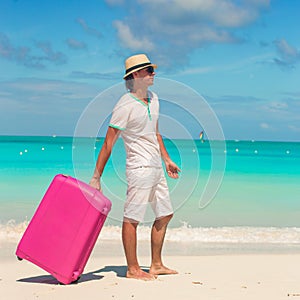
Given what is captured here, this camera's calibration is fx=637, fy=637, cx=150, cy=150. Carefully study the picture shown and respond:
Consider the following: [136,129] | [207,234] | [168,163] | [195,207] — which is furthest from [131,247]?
[195,207]

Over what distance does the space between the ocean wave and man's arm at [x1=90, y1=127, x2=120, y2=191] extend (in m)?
2.59

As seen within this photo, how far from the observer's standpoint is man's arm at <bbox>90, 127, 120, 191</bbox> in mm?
3949

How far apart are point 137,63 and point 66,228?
3.72 feet

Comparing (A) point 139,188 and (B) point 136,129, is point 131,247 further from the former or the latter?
(B) point 136,129

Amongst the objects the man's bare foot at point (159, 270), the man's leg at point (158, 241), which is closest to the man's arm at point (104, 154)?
the man's leg at point (158, 241)

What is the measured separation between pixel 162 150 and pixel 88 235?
829 mm

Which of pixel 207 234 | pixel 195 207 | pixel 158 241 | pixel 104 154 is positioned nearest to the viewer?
pixel 104 154

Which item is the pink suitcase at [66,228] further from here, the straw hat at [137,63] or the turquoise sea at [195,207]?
the straw hat at [137,63]

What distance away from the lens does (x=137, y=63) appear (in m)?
4.07

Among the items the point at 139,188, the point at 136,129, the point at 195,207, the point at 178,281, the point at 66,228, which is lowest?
the point at 178,281

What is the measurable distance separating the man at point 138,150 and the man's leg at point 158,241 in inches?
3.1

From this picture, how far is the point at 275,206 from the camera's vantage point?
11.2m

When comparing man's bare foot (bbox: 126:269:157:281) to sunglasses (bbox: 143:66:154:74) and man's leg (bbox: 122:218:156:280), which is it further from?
sunglasses (bbox: 143:66:154:74)

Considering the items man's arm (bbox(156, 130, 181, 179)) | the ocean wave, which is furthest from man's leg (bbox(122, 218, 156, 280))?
the ocean wave
